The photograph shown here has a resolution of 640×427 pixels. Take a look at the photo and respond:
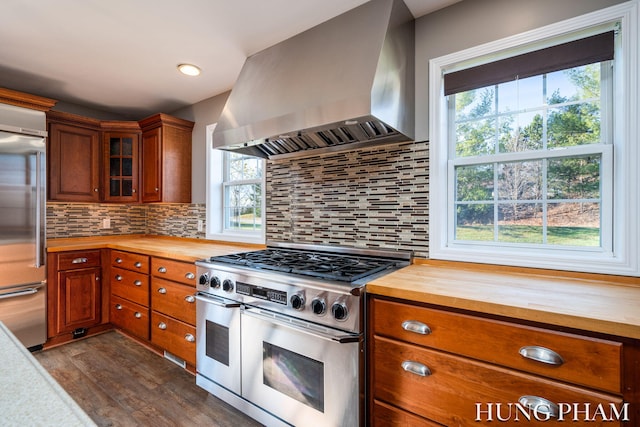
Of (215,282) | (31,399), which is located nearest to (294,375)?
(215,282)

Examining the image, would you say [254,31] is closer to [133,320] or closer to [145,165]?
[145,165]

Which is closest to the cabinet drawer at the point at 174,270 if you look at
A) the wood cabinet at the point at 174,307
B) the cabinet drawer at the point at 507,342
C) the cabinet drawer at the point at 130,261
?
the wood cabinet at the point at 174,307

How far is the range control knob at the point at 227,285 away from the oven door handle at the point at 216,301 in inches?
2.9

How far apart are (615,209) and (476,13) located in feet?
4.22

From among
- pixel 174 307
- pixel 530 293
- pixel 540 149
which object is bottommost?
pixel 174 307

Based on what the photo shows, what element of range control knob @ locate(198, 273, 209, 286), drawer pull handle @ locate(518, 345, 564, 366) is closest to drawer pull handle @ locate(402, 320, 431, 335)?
drawer pull handle @ locate(518, 345, 564, 366)

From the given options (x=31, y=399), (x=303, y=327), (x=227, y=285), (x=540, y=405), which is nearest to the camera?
(x=31, y=399)

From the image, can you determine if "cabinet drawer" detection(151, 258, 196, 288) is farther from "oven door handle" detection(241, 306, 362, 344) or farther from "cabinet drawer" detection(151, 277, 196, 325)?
"oven door handle" detection(241, 306, 362, 344)

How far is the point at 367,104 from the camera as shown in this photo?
4.86ft

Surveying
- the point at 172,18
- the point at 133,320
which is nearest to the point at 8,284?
the point at 133,320

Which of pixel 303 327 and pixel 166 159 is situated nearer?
pixel 303 327

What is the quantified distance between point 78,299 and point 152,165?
58.0 inches

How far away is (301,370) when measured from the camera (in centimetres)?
161

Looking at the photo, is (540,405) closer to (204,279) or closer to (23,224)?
(204,279)
